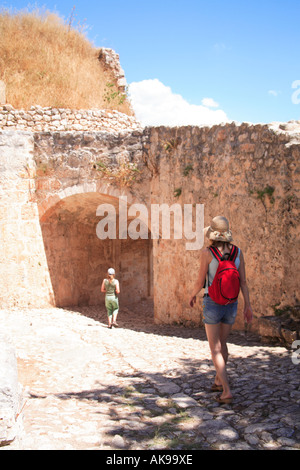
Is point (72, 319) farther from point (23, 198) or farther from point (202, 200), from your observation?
point (202, 200)

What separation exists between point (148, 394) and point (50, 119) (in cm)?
736

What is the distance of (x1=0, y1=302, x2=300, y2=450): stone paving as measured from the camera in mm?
2707

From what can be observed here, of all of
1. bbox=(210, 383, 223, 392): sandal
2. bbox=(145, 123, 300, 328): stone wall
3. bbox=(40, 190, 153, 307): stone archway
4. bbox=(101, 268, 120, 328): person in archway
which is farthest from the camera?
bbox=(40, 190, 153, 307): stone archway

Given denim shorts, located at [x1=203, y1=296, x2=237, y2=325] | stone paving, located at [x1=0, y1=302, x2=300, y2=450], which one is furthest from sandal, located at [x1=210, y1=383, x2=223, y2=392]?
denim shorts, located at [x1=203, y1=296, x2=237, y2=325]

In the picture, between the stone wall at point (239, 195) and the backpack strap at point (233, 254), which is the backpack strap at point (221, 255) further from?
the stone wall at point (239, 195)

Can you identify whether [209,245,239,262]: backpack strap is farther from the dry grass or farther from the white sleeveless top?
the dry grass

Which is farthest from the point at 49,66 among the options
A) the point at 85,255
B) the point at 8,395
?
the point at 8,395

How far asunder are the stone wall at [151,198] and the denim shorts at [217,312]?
2546mm

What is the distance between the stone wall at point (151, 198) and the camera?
235 inches

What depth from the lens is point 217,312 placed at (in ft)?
11.0

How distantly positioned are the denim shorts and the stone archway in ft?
17.7

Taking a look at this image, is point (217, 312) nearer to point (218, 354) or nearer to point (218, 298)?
point (218, 298)

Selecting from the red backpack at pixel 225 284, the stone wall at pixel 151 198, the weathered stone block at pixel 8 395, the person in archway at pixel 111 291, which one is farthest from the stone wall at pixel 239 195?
the weathered stone block at pixel 8 395

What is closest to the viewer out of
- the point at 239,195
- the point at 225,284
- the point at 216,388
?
the point at 225,284
